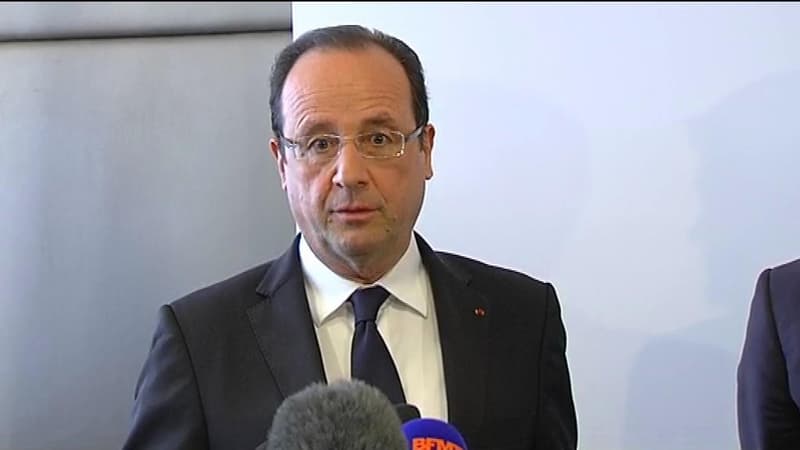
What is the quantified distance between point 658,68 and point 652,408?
0.53 m

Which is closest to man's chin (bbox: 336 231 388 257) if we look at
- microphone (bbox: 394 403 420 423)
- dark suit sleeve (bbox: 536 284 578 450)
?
dark suit sleeve (bbox: 536 284 578 450)

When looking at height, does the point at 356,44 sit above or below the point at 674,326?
above

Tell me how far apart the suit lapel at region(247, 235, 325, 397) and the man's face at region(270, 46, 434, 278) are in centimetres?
5

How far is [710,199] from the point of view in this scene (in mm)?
1609

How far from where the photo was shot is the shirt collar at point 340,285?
4.03 ft

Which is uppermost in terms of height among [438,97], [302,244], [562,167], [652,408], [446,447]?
[438,97]

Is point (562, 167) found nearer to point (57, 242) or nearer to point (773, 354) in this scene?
point (773, 354)

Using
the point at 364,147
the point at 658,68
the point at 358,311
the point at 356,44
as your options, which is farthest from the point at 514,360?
the point at 658,68

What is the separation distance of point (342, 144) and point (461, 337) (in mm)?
269

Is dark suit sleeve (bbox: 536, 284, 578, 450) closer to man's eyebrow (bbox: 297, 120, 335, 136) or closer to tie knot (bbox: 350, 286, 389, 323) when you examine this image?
tie knot (bbox: 350, 286, 389, 323)

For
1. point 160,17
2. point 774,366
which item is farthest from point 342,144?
point 160,17

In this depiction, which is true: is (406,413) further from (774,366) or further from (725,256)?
(725,256)

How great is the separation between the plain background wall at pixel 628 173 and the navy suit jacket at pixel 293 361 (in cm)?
30

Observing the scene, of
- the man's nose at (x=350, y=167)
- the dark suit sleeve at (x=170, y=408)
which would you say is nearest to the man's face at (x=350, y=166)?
the man's nose at (x=350, y=167)
